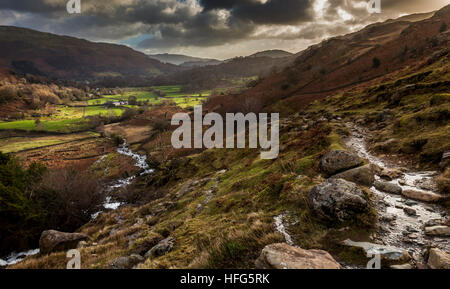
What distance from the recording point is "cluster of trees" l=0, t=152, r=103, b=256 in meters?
20.9

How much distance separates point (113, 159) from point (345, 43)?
13550 cm

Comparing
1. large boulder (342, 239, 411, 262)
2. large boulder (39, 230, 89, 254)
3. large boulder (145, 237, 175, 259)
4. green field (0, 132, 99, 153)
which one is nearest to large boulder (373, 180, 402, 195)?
large boulder (342, 239, 411, 262)

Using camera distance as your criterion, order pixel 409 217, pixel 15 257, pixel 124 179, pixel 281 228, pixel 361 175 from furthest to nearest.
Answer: pixel 124 179
pixel 15 257
pixel 361 175
pixel 281 228
pixel 409 217

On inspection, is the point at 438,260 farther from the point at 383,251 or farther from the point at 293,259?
the point at 293,259

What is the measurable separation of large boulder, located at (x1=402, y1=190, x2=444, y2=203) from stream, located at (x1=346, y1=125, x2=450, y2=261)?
175 mm

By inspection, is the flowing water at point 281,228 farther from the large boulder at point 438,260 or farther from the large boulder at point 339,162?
the large boulder at point 339,162

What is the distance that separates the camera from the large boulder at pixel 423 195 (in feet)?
23.6

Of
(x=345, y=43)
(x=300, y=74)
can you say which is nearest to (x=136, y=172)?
(x=300, y=74)

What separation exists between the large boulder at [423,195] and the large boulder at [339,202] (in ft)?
8.61

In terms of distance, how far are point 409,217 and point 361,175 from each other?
2651 mm

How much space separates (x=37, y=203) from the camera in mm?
25016

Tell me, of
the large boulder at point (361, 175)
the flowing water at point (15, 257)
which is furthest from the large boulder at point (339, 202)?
the flowing water at point (15, 257)

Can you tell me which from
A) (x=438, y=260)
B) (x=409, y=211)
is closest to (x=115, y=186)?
(x=409, y=211)
